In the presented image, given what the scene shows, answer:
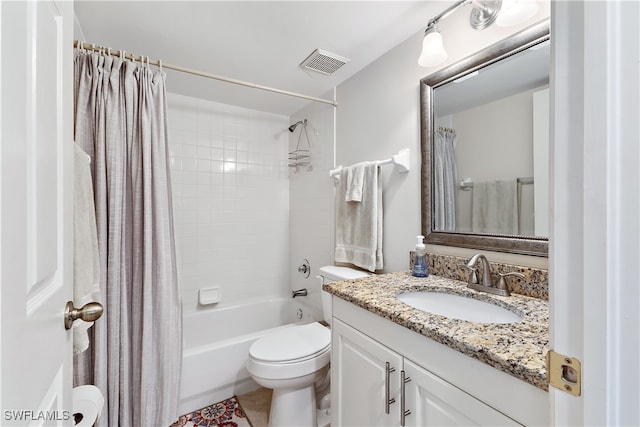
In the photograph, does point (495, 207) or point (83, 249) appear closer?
point (83, 249)

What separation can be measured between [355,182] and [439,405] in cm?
118

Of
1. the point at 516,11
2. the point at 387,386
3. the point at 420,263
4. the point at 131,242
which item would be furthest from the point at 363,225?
the point at 131,242

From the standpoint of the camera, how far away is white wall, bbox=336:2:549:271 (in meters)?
1.30

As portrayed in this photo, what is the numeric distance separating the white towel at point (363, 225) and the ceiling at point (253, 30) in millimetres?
680

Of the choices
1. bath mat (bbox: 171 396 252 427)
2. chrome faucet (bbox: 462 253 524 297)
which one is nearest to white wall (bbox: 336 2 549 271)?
chrome faucet (bbox: 462 253 524 297)

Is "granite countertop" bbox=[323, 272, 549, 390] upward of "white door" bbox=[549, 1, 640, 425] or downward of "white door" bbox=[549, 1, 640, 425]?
downward

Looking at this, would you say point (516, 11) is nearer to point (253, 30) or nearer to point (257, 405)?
point (253, 30)

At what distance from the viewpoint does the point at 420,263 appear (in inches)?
52.6

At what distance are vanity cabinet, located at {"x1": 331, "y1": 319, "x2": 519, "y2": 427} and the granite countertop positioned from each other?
0.13 m

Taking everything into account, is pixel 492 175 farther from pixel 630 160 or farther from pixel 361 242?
pixel 630 160

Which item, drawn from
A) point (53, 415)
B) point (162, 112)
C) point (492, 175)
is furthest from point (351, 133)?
point (53, 415)

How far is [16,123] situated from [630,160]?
78 cm

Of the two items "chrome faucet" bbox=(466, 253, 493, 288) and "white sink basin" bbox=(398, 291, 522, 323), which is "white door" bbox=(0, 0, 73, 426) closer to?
"white sink basin" bbox=(398, 291, 522, 323)

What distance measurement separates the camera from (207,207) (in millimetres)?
2430
